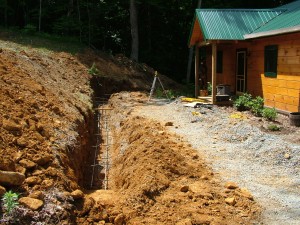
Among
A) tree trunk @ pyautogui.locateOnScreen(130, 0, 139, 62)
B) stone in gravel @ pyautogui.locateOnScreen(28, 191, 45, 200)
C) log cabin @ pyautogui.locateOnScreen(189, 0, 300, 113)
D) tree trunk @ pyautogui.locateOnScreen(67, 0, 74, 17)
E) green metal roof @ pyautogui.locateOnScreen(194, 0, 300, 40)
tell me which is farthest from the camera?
tree trunk @ pyautogui.locateOnScreen(67, 0, 74, 17)

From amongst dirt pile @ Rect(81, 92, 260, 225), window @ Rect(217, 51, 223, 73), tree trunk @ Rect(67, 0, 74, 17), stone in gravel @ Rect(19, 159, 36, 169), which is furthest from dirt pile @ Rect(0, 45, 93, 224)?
tree trunk @ Rect(67, 0, 74, 17)

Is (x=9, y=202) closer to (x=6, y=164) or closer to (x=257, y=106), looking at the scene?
(x=6, y=164)

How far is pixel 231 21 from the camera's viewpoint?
14.5 metres

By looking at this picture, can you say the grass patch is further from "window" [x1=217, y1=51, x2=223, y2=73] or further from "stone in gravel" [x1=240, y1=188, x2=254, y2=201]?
"stone in gravel" [x1=240, y1=188, x2=254, y2=201]

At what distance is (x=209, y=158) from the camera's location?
780 centimetres

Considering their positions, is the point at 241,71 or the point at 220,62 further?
the point at 220,62

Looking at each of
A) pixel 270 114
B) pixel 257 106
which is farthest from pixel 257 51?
pixel 270 114

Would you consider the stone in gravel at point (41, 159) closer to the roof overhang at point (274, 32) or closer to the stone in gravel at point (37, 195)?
the stone in gravel at point (37, 195)

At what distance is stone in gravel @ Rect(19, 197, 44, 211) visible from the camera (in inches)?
171

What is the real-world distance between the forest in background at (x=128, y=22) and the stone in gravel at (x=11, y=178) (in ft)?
64.5

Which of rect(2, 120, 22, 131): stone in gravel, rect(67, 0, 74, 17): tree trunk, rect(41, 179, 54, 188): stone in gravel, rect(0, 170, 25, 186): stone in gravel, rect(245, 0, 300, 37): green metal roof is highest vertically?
rect(67, 0, 74, 17): tree trunk

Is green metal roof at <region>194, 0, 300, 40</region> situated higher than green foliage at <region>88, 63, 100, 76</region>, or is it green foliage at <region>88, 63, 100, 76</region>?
green metal roof at <region>194, 0, 300, 40</region>

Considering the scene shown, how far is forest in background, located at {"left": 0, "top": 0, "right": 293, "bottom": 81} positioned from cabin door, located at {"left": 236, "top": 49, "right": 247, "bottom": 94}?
10296 mm

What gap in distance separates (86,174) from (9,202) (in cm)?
441
